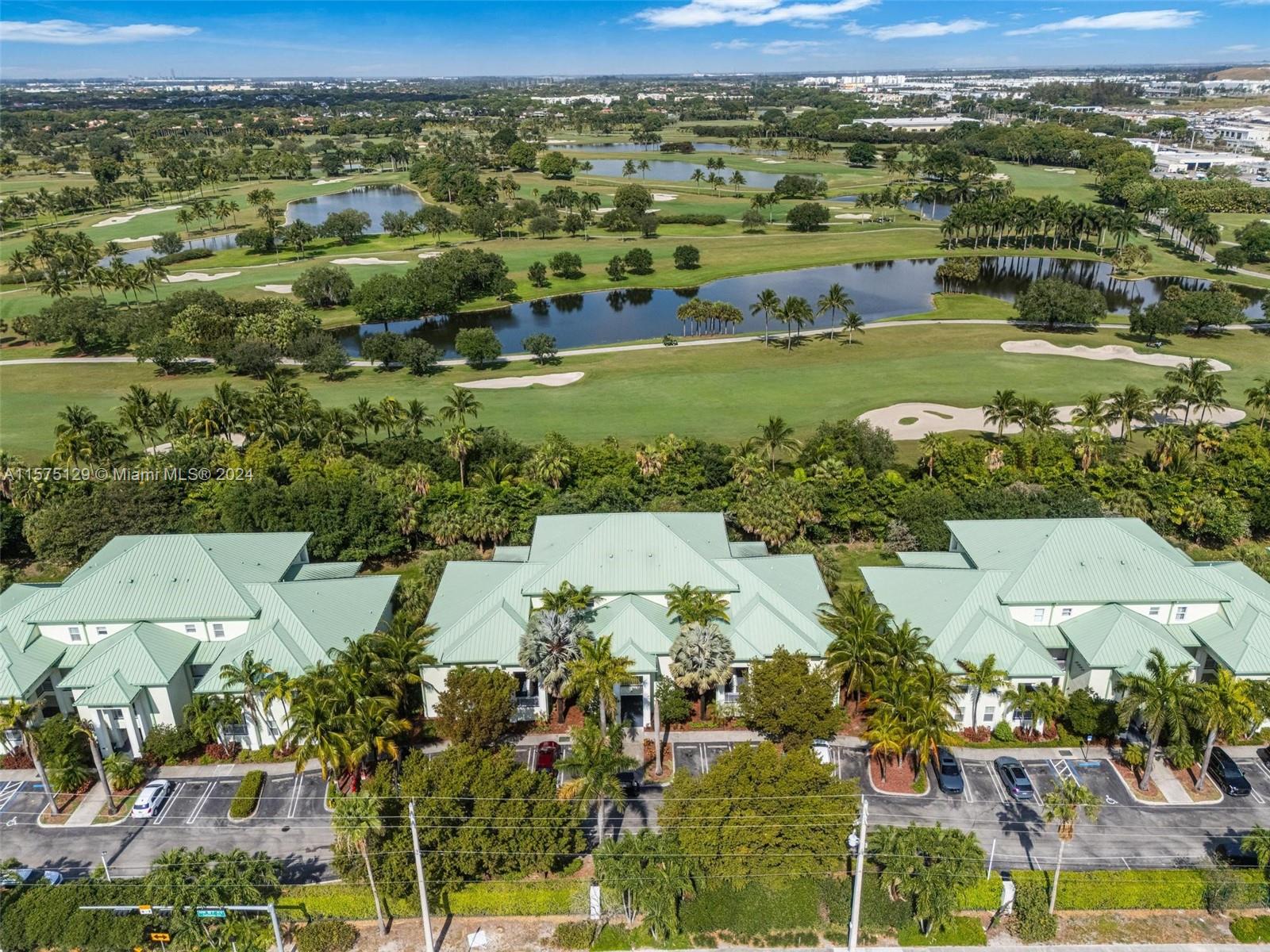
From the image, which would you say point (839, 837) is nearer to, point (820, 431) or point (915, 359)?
point (820, 431)

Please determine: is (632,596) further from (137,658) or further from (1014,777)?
(137,658)

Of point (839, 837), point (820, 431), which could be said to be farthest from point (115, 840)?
point (820, 431)

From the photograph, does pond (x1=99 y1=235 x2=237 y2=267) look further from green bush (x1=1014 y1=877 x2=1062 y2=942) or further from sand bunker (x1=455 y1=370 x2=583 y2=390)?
green bush (x1=1014 y1=877 x2=1062 y2=942)

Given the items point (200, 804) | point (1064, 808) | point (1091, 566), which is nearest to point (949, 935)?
point (1064, 808)

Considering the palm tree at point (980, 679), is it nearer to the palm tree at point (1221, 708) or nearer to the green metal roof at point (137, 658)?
the palm tree at point (1221, 708)

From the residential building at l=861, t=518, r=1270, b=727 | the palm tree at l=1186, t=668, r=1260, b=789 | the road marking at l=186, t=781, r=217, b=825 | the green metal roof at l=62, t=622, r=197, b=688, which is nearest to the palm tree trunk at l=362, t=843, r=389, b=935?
the road marking at l=186, t=781, r=217, b=825

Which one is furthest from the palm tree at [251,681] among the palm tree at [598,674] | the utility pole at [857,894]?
the utility pole at [857,894]

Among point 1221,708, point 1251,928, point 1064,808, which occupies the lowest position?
point 1251,928
